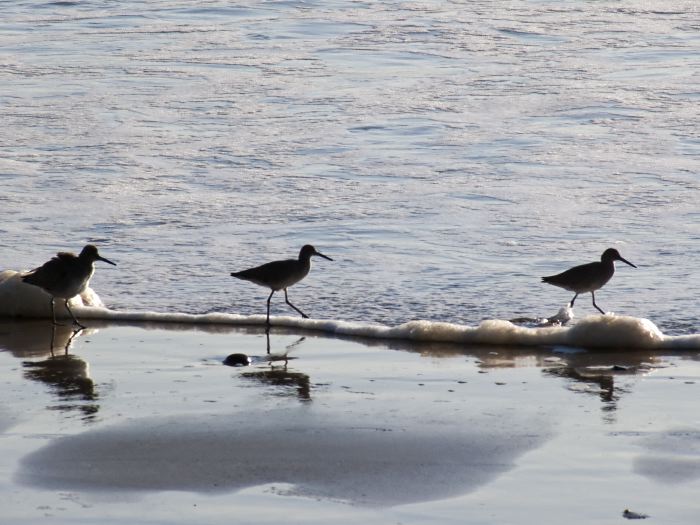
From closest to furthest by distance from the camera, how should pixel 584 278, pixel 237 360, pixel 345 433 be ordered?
pixel 345 433, pixel 237 360, pixel 584 278

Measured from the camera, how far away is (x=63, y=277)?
9172 mm

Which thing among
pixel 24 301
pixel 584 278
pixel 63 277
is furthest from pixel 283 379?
pixel 584 278

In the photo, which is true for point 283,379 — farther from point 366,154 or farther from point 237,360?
point 366,154

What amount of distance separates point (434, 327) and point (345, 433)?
245 centimetres

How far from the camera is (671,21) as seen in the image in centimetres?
2367

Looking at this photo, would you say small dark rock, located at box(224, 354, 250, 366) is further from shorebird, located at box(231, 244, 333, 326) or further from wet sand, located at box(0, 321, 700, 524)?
shorebird, located at box(231, 244, 333, 326)

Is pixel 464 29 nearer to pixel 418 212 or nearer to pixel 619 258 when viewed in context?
pixel 418 212

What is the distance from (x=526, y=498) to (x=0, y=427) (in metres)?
2.55

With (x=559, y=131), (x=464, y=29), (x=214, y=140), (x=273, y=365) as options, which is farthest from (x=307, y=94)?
(x=273, y=365)

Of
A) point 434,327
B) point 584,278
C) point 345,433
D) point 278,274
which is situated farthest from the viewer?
point 584,278

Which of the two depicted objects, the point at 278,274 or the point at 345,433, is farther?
the point at 278,274

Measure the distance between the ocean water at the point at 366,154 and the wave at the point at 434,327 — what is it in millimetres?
384

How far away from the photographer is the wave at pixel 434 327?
8.20 m

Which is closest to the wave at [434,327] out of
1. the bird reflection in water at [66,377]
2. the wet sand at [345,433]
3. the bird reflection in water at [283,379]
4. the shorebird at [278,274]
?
the wet sand at [345,433]
